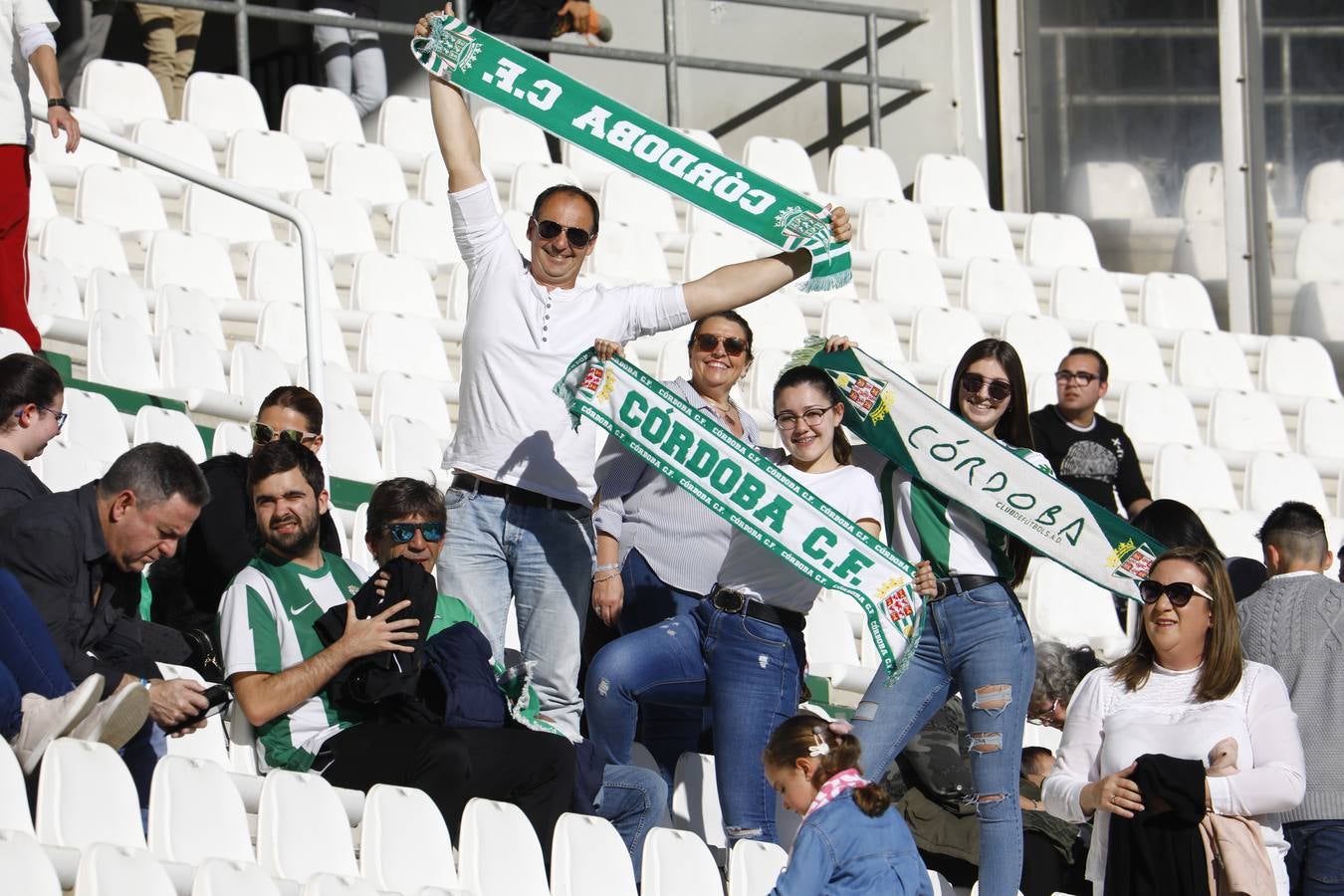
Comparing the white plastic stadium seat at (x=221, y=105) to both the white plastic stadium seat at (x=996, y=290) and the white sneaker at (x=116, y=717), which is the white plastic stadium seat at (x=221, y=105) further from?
the white sneaker at (x=116, y=717)

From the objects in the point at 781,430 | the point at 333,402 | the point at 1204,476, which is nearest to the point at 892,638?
the point at 781,430

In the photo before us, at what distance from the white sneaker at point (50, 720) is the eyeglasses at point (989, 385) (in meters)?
2.32

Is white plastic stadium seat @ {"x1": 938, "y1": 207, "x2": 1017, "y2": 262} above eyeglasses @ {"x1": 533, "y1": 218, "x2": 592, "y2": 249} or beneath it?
above

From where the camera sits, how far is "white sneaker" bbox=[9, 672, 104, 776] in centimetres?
436

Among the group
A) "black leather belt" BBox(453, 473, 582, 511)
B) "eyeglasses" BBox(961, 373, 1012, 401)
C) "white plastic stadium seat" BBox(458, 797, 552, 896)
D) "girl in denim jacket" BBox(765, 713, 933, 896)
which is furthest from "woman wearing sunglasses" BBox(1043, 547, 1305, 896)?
"black leather belt" BBox(453, 473, 582, 511)

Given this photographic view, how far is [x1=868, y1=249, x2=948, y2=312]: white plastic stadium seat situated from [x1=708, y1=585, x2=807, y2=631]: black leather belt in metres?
4.70

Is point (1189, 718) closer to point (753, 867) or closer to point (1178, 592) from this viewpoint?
point (1178, 592)

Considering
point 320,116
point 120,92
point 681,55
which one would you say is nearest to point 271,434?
point 120,92

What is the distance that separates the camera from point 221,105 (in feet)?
33.2

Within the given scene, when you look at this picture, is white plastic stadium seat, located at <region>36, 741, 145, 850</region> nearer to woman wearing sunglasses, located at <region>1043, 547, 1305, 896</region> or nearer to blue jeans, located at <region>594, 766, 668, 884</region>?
blue jeans, located at <region>594, 766, 668, 884</region>

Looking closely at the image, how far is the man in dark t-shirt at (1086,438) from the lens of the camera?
25.4 feet

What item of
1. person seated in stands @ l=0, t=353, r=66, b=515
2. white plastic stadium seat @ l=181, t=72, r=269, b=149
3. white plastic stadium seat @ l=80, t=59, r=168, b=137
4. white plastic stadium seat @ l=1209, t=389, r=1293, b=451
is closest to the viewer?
person seated in stands @ l=0, t=353, r=66, b=515

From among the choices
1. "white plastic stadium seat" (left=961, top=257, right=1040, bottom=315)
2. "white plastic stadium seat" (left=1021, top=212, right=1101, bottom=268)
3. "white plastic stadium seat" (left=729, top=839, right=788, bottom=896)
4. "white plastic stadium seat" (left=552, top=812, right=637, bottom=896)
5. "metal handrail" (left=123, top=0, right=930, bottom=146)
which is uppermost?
"metal handrail" (left=123, top=0, right=930, bottom=146)

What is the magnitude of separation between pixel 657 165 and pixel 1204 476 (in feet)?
12.1
